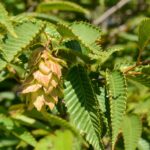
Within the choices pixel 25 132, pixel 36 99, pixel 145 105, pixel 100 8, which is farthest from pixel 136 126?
pixel 100 8

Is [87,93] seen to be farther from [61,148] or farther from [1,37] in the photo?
[61,148]

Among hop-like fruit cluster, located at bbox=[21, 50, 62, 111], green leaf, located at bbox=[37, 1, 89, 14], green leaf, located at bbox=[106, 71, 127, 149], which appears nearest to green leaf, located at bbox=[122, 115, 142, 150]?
green leaf, located at bbox=[106, 71, 127, 149]

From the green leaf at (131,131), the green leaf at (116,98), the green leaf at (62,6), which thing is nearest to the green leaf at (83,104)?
the green leaf at (116,98)

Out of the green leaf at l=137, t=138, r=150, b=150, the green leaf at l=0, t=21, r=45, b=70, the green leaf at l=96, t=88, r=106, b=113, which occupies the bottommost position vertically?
Result: the green leaf at l=137, t=138, r=150, b=150

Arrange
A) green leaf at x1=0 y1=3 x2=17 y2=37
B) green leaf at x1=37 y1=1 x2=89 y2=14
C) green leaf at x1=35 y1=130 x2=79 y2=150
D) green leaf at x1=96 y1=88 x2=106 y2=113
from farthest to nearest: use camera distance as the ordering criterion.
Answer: green leaf at x1=37 y1=1 x2=89 y2=14
green leaf at x1=35 y1=130 x2=79 y2=150
green leaf at x1=96 y1=88 x2=106 y2=113
green leaf at x1=0 y1=3 x2=17 y2=37

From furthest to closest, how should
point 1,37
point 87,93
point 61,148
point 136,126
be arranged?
1. point 61,148
2. point 136,126
3. point 87,93
4. point 1,37

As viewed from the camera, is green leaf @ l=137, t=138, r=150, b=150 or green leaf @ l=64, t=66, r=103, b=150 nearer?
green leaf @ l=64, t=66, r=103, b=150

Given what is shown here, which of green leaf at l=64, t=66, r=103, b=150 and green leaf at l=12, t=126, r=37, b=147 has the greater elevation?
green leaf at l=64, t=66, r=103, b=150

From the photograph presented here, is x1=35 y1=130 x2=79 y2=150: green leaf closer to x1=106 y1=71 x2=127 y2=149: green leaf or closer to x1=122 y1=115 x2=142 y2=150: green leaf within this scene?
x1=122 y1=115 x2=142 y2=150: green leaf
